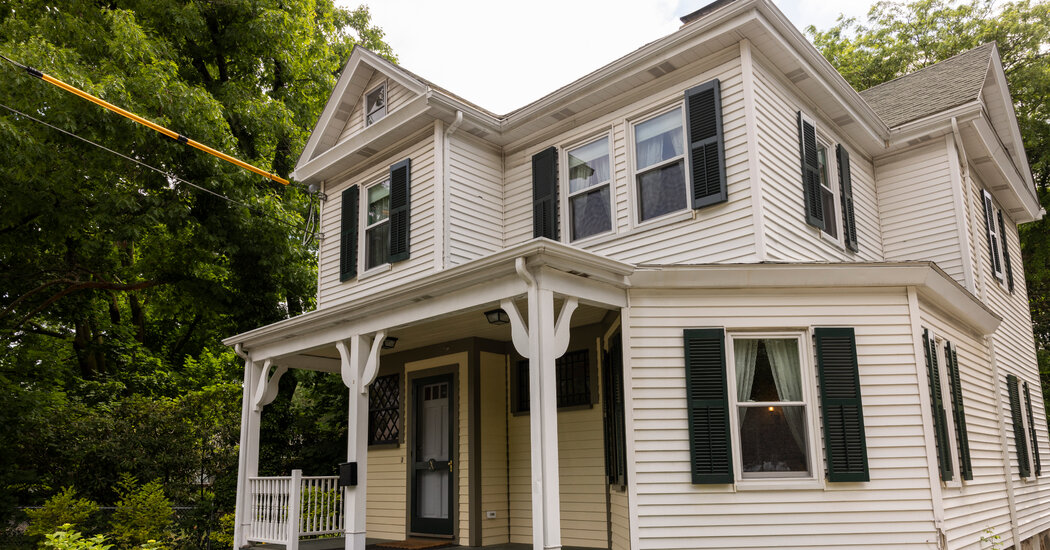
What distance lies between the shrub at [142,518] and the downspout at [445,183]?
6.50 meters

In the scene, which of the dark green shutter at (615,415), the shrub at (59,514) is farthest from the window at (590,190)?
the shrub at (59,514)

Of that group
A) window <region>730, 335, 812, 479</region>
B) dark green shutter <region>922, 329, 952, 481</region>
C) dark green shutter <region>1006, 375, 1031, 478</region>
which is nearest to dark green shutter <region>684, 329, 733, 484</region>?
window <region>730, 335, 812, 479</region>

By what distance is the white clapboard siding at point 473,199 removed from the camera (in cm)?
991

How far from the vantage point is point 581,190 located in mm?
9539

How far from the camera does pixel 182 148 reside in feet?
44.8

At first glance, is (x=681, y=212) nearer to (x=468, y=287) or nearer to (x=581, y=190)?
(x=581, y=190)

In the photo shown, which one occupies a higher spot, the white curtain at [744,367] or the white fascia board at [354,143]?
the white fascia board at [354,143]

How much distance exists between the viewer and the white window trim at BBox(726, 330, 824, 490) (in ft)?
22.9

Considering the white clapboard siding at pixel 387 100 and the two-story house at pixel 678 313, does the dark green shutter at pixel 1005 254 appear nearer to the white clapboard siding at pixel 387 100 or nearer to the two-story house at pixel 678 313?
the two-story house at pixel 678 313

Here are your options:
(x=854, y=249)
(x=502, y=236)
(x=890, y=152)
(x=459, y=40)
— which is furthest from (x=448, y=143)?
(x=459, y=40)

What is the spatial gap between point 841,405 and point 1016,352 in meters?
6.79

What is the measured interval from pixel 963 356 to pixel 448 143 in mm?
6979

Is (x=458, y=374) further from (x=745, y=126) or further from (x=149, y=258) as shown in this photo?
(x=149, y=258)

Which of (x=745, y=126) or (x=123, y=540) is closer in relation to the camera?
(x=745, y=126)
